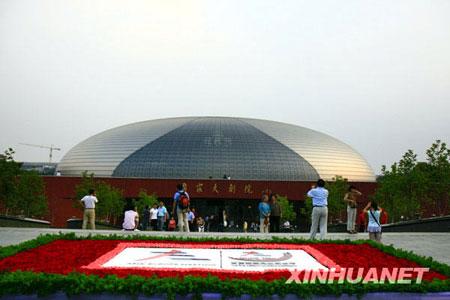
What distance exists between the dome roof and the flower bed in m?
Result: 46.1

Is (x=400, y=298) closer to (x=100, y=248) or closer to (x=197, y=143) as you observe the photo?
(x=100, y=248)

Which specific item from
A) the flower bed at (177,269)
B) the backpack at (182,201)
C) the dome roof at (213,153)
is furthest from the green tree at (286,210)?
the flower bed at (177,269)

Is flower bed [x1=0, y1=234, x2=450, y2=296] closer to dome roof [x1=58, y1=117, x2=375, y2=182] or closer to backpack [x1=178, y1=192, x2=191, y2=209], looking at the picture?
backpack [x1=178, y1=192, x2=191, y2=209]

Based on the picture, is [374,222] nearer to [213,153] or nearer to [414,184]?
[414,184]

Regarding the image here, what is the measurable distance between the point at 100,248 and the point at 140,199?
41.6 meters

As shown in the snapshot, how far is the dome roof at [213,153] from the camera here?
2315 inches

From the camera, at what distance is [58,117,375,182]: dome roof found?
58.8 meters

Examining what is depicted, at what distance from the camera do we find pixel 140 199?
171ft

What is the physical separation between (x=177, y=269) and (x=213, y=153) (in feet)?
173

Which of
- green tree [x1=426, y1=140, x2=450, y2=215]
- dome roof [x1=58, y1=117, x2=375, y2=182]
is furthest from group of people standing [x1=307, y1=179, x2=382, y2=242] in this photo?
dome roof [x1=58, y1=117, x2=375, y2=182]

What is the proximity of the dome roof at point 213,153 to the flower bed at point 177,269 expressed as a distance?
4608 cm

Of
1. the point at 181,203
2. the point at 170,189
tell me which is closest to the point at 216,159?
the point at 170,189

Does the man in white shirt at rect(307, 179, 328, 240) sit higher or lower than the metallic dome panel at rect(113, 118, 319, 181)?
lower

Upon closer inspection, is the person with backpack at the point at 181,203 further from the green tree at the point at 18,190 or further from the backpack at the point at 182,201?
the green tree at the point at 18,190
